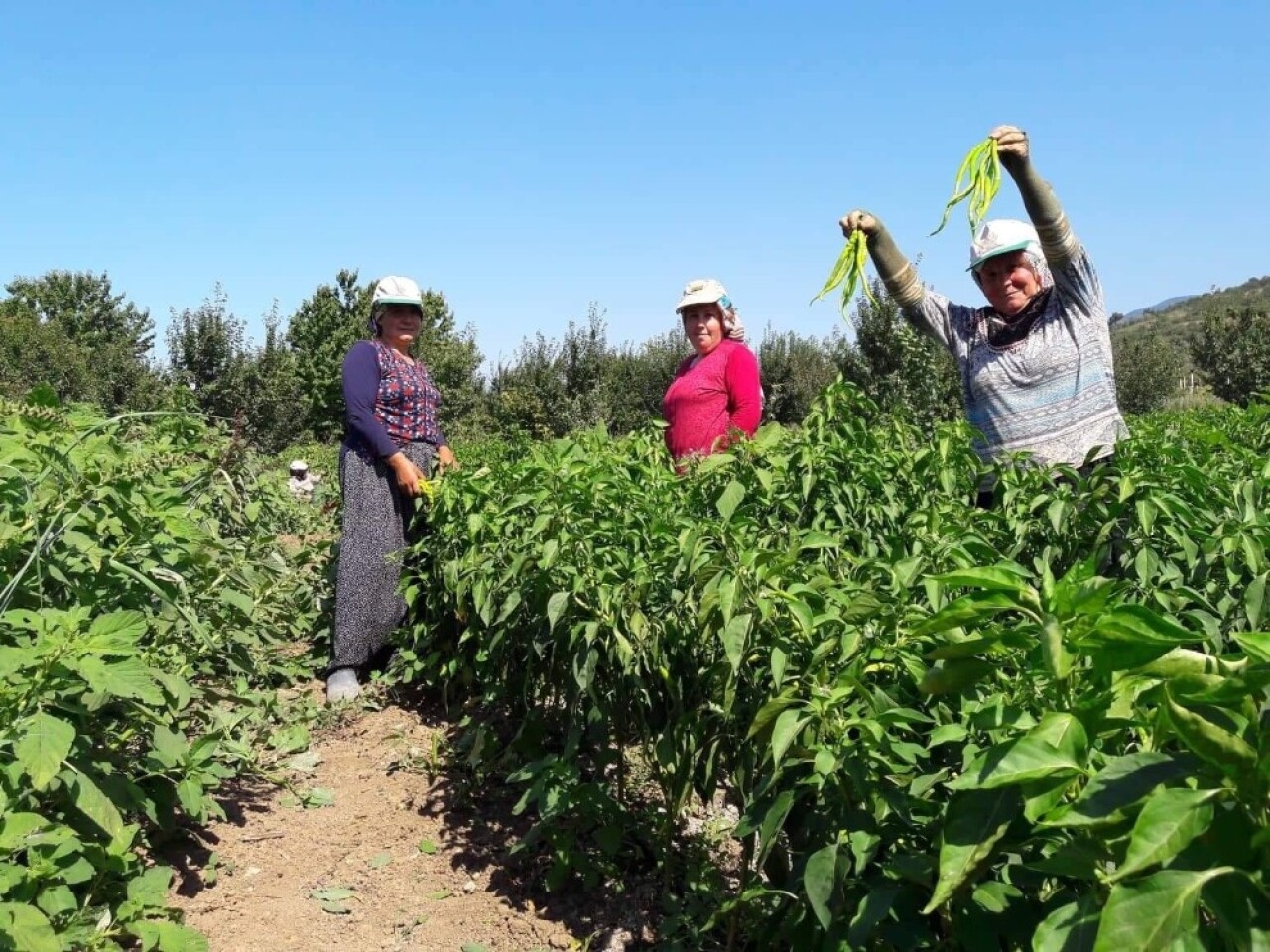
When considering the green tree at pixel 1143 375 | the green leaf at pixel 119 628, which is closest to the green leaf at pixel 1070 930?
the green leaf at pixel 119 628

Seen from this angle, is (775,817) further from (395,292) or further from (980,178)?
(395,292)

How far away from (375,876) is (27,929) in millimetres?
1264

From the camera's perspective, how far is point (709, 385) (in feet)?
14.2

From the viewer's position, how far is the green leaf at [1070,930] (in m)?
0.89

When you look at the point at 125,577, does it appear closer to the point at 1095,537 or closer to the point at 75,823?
the point at 75,823

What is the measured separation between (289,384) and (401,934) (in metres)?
22.4

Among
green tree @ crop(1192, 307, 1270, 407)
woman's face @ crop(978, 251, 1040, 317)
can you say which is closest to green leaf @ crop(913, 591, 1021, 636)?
woman's face @ crop(978, 251, 1040, 317)

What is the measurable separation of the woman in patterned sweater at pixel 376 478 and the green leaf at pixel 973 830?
3.64 metres

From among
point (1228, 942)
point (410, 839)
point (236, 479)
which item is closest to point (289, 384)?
point (236, 479)

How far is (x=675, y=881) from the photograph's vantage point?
276 cm

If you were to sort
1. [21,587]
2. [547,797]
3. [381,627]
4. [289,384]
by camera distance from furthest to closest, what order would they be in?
[289,384], [381,627], [547,797], [21,587]

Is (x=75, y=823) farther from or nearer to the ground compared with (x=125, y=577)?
nearer to the ground

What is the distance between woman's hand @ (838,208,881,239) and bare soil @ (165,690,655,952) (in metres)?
2.20

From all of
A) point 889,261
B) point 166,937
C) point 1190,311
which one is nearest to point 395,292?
point 889,261
